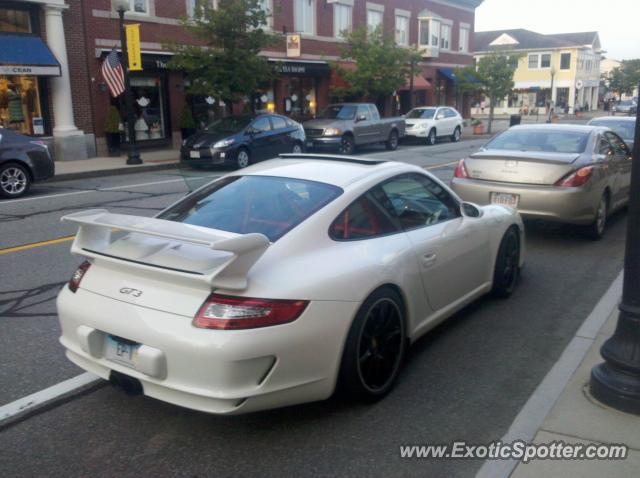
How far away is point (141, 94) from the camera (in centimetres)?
2255

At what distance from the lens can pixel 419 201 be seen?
503 centimetres

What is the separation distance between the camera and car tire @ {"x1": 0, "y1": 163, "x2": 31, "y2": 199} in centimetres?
1267

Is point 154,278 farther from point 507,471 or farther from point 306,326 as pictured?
point 507,471

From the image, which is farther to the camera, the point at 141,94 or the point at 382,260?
the point at 141,94

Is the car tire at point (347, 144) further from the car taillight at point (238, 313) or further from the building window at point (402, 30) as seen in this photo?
the car taillight at point (238, 313)

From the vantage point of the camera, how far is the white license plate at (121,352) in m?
3.44

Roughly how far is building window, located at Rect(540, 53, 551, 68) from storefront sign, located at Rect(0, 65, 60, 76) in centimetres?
6246

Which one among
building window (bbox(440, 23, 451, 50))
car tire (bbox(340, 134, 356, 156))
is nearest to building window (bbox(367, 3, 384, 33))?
building window (bbox(440, 23, 451, 50))

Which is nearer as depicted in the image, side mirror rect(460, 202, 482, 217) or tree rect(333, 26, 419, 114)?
side mirror rect(460, 202, 482, 217)

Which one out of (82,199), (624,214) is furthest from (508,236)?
(82,199)

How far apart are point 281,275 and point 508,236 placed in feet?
10.3

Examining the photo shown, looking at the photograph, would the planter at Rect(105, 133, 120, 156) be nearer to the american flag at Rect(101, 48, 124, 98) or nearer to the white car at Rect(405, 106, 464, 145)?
the american flag at Rect(101, 48, 124, 98)

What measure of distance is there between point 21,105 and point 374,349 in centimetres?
1887

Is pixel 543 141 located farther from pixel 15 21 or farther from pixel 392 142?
pixel 392 142
